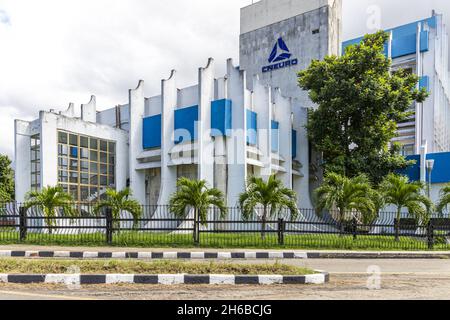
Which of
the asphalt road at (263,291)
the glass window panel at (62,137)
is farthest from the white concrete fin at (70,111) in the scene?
the asphalt road at (263,291)

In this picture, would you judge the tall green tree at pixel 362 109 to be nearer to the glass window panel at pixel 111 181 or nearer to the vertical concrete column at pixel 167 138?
the vertical concrete column at pixel 167 138

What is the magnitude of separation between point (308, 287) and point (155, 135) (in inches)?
835

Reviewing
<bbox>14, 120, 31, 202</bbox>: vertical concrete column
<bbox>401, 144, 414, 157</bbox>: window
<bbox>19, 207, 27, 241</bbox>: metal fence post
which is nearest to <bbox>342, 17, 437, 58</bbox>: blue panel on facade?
<bbox>401, 144, 414, 157</bbox>: window

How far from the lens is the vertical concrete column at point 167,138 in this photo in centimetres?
2541

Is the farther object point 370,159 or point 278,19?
Result: point 278,19

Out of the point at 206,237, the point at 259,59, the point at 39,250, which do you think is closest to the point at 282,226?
the point at 206,237

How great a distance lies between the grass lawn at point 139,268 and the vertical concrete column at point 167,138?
1710cm

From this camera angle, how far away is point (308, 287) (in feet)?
23.5

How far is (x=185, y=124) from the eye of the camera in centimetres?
2564

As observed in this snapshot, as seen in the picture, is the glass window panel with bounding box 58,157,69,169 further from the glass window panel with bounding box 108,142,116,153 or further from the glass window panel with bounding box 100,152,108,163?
the glass window panel with bounding box 108,142,116,153

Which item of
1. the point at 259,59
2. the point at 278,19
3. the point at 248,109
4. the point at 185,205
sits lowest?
A: the point at 185,205

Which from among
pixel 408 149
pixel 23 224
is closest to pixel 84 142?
pixel 23 224

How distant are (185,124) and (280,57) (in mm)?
16976
